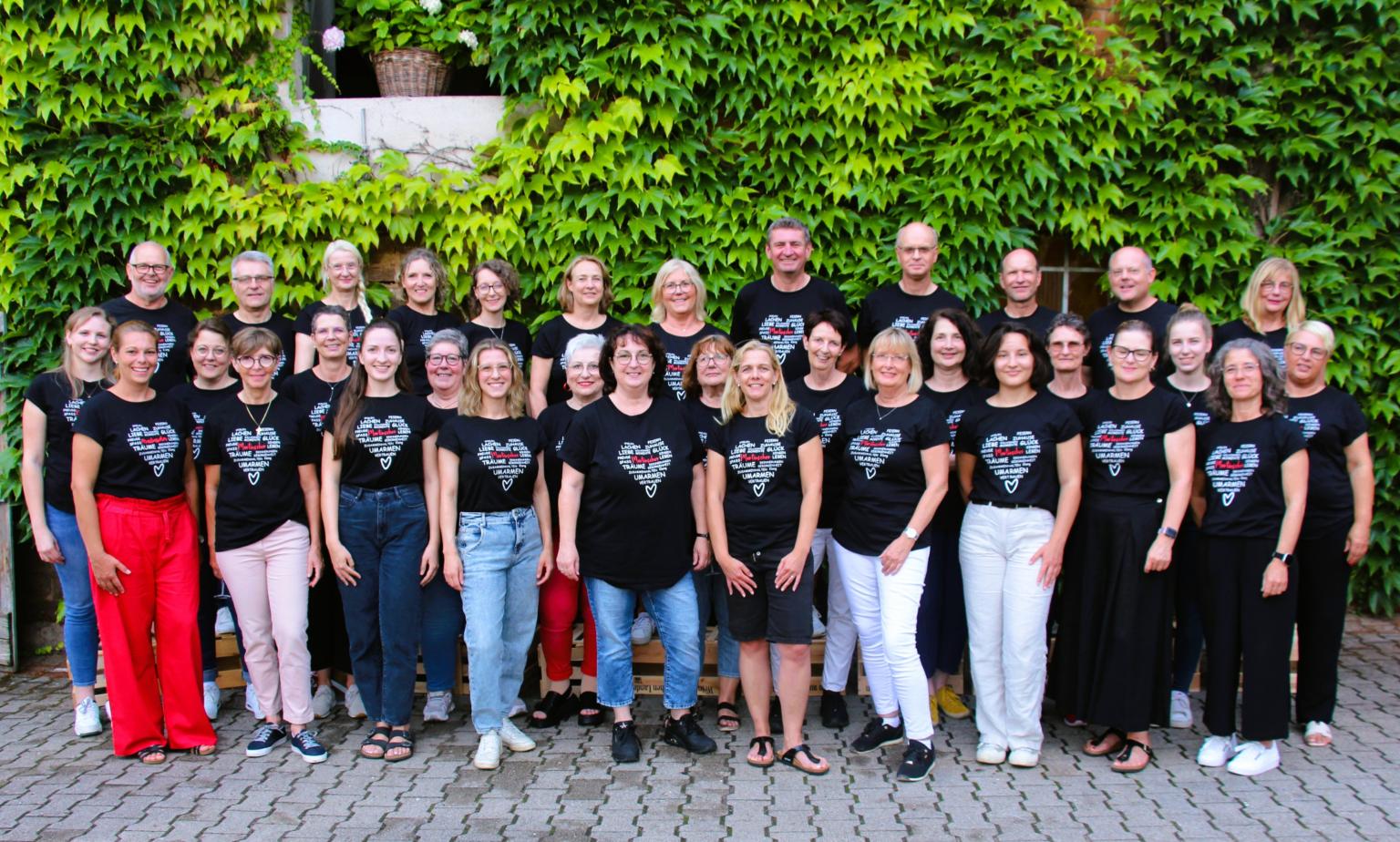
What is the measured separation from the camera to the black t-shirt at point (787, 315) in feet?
17.9

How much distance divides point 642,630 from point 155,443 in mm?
2354

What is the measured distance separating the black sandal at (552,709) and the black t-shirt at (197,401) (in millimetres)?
1907

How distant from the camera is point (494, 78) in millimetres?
6398

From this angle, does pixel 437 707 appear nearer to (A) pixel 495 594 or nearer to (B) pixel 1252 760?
(A) pixel 495 594

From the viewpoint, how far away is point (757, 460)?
14.3 ft

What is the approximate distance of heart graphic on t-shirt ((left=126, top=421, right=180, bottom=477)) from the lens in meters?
4.49

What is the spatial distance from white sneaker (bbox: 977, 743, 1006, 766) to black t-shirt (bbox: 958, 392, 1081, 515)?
105 cm

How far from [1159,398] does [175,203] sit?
5481 millimetres

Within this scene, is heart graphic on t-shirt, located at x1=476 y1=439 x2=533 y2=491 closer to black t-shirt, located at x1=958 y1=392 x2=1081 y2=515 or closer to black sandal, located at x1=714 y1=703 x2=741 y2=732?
black sandal, located at x1=714 y1=703 x2=741 y2=732

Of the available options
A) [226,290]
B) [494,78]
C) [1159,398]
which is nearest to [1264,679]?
[1159,398]

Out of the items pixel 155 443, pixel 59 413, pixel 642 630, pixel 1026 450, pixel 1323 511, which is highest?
pixel 59 413

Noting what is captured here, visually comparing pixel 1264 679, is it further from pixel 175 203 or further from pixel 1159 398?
pixel 175 203

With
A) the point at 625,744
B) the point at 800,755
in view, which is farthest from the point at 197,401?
the point at 800,755

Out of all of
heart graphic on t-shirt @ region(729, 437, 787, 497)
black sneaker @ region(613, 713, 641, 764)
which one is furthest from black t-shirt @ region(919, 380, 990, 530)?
black sneaker @ region(613, 713, 641, 764)
